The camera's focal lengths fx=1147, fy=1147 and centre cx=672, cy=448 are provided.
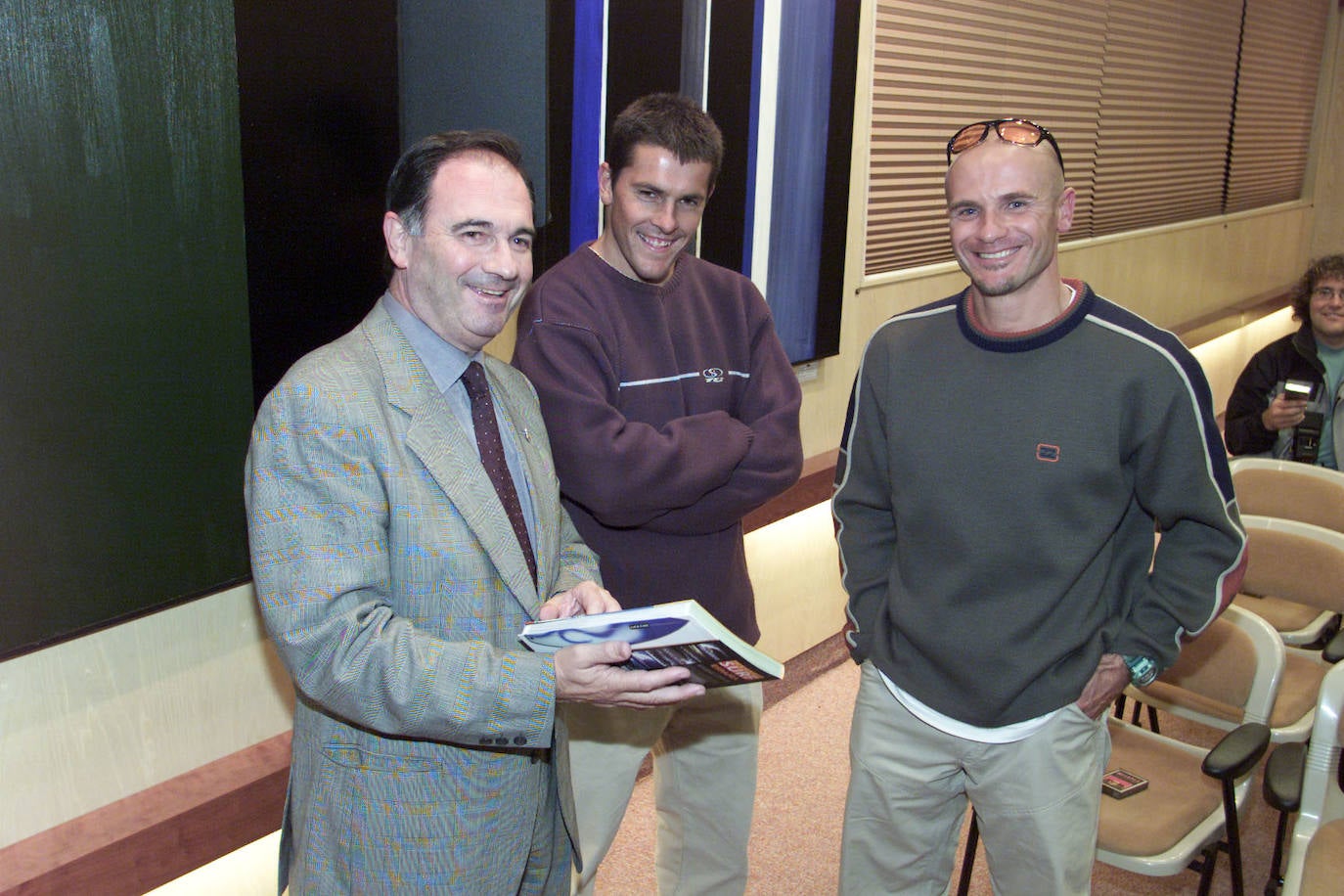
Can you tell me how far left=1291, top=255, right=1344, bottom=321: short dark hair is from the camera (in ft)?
14.8

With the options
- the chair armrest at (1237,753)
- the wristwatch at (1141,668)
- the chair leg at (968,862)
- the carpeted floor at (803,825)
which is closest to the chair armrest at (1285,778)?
the chair armrest at (1237,753)

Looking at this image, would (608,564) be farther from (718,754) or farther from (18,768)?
Result: (18,768)

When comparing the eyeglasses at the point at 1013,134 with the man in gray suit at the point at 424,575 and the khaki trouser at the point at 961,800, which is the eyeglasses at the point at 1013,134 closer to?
the man in gray suit at the point at 424,575

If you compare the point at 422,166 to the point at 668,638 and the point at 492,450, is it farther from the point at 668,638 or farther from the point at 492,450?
the point at 668,638

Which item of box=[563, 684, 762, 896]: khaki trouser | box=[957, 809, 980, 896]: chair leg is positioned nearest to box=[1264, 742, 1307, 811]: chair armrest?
box=[957, 809, 980, 896]: chair leg

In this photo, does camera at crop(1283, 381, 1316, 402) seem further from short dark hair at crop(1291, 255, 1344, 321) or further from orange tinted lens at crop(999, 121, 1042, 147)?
orange tinted lens at crop(999, 121, 1042, 147)

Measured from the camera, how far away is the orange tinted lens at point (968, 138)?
2.33 m

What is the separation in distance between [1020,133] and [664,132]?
2.35ft

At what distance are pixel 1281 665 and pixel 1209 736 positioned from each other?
1577mm

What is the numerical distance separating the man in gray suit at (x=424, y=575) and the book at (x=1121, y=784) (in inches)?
64.0

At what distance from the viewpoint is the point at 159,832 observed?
2.23 meters

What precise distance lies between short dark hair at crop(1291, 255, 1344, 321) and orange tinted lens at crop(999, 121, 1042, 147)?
9.43 ft

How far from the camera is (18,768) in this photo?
81.5 inches

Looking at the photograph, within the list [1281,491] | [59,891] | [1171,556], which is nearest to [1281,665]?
[1171,556]
